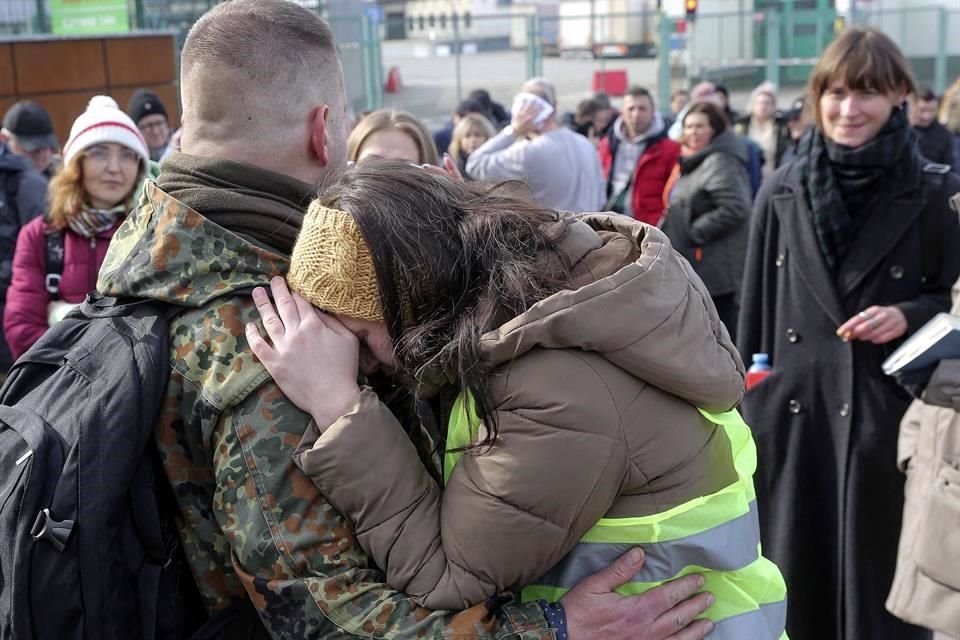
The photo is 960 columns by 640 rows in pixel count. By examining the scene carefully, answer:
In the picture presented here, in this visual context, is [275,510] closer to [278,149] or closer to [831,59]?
[278,149]

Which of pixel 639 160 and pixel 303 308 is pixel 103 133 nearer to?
pixel 303 308

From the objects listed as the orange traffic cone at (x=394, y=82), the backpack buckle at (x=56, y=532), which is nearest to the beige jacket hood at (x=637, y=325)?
the backpack buckle at (x=56, y=532)

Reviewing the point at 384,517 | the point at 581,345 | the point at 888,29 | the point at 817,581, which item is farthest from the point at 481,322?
the point at 888,29

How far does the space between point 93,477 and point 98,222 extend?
3.00m

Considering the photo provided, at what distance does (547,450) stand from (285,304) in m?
0.49

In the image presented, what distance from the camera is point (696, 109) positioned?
22.6 ft

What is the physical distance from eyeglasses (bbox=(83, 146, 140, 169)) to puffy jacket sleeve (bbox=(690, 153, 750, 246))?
10.8 feet

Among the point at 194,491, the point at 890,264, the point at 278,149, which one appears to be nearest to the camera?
the point at 194,491

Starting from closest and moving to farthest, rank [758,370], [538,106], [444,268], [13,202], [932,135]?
[444,268] < [758,370] < [13,202] < [538,106] < [932,135]

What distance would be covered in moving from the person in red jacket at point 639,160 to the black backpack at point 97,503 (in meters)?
5.91

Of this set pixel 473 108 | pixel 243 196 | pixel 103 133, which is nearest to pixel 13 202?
pixel 103 133

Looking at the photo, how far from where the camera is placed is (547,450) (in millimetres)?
1568

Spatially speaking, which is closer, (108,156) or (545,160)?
(108,156)

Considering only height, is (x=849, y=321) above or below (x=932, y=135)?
below
